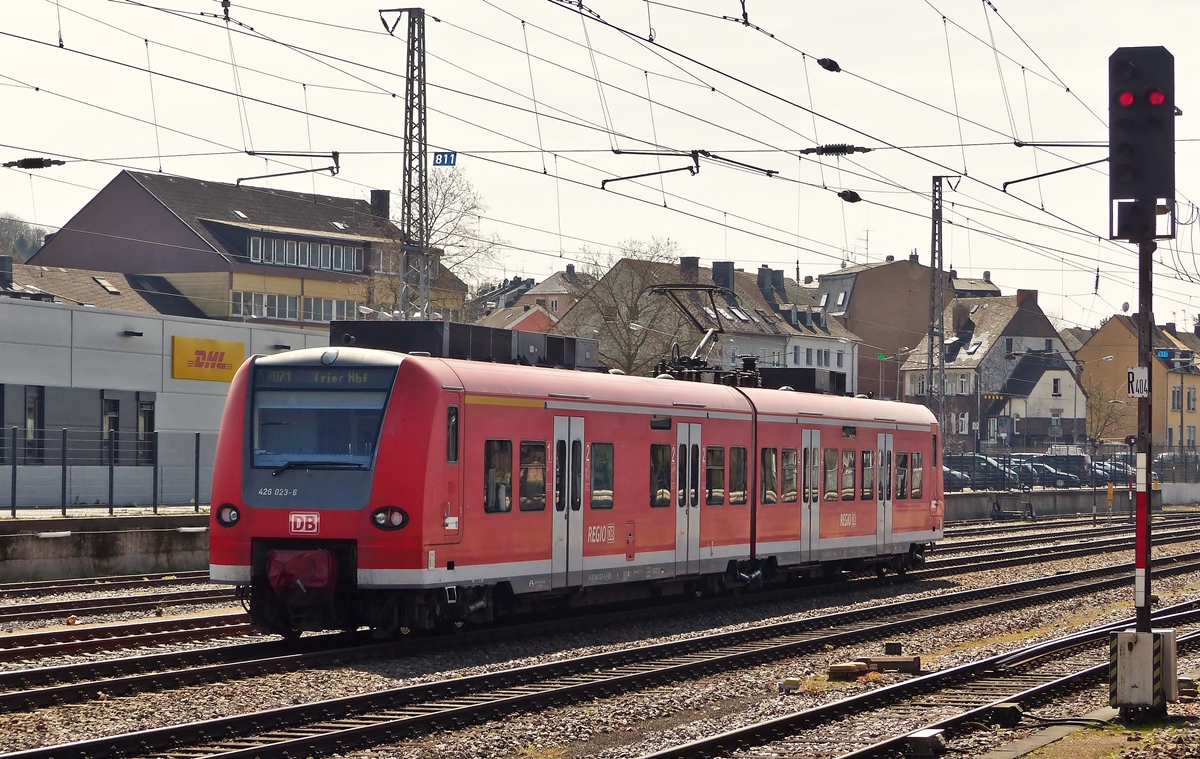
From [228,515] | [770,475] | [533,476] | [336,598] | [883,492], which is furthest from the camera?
[883,492]

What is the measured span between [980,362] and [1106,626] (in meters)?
88.6

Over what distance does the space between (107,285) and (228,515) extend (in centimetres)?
5991

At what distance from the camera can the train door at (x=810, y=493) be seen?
24156mm

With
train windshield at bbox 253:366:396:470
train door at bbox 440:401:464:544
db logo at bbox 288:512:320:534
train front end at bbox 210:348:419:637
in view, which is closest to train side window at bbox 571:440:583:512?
train door at bbox 440:401:464:544

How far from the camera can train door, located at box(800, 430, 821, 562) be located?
79.3 ft

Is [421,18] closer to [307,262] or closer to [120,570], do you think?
[120,570]

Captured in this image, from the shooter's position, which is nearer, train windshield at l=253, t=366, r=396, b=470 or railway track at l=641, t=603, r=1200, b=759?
railway track at l=641, t=603, r=1200, b=759

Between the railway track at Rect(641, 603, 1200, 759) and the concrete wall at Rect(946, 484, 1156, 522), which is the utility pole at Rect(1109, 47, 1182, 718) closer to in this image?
the railway track at Rect(641, 603, 1200, 759)

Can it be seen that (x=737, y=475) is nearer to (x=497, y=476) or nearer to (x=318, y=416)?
(x=497, y=476)

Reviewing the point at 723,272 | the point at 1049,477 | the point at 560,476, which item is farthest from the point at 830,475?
the point at 723,272

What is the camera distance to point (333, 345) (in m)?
17.6

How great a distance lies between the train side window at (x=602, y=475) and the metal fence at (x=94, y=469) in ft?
41.6

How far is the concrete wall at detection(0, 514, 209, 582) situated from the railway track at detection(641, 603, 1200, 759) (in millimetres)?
15618

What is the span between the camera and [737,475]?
73.2 ft
